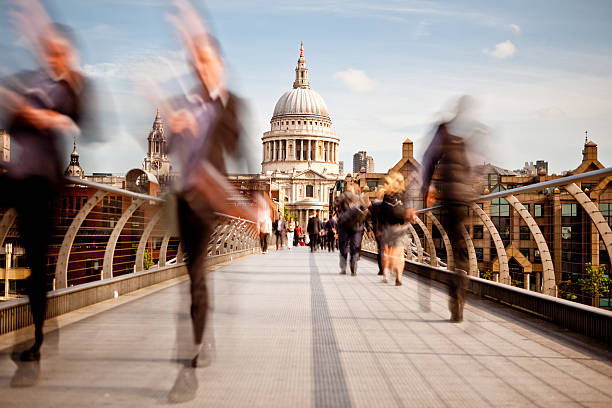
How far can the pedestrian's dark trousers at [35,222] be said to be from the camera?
3.73 meters

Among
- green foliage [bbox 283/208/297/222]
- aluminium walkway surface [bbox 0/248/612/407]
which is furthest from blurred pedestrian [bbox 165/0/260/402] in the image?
green foliage [bbox 283/208/297/222]

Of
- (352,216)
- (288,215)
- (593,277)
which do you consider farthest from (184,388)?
(288,215)

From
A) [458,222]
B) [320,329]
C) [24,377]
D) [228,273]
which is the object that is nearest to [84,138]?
[24,377]

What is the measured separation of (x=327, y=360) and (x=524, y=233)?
3.35 m

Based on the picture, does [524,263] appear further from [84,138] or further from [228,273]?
[228,273]

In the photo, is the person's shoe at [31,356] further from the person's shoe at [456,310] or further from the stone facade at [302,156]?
the stone facade at [302,156]

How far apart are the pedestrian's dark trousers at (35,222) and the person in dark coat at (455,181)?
11.6 feet

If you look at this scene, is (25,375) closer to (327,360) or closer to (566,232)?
(327,360)

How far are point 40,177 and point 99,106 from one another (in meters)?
0.57

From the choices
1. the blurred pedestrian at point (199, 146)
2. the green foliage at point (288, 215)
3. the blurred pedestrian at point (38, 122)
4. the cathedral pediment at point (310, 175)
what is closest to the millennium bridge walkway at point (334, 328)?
the blurred pedestrian at point (199, 146)

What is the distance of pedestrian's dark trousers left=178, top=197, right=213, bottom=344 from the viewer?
3680mm

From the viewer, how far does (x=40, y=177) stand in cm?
372

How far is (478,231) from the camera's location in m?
9.10

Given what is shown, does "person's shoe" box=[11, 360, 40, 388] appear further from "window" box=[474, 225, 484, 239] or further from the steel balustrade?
"window" box=[474, 225, 484, 239]
